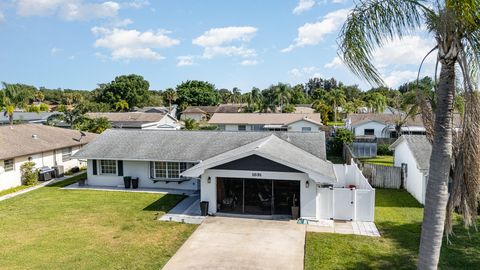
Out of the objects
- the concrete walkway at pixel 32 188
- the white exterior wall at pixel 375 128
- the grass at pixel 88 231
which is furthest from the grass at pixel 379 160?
the concrete walkway at pixel 32 188

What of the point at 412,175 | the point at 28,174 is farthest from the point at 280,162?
the point at 28,174

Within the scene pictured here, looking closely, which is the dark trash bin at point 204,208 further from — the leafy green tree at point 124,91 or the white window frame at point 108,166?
the leafy green tree at point 124,91

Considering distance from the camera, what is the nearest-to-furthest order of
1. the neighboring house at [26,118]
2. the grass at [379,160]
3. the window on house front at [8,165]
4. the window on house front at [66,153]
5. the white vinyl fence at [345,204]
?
the white vinyl fence at [345,204], the window on house front at [8,165], the window on house front at [66,153], the grass at [379,160], the neighboring house at [26,118]

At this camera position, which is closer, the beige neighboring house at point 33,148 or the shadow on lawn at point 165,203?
the shadow on lawn at point 165,203

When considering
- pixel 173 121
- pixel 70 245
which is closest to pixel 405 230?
pixel 70 245

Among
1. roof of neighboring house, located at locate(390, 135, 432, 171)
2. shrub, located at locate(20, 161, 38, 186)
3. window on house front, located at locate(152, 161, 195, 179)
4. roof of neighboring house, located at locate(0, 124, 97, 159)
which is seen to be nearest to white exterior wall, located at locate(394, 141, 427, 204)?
roof of neighboring house, located at locate(390, 135, 432, 171)

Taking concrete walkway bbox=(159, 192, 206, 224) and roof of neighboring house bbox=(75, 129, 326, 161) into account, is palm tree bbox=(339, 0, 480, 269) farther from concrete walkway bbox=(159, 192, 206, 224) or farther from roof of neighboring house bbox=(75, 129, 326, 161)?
roof of neighboring house bbox=(75, 129, 326, 161)
